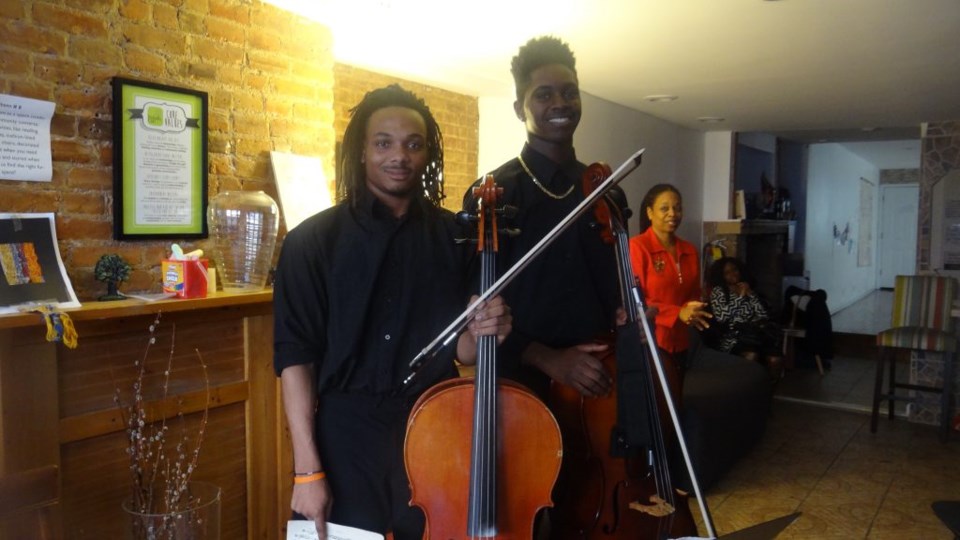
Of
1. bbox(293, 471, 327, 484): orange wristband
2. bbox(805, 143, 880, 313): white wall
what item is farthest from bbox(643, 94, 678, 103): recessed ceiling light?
bbox(805, 143, 880, 313): white wall

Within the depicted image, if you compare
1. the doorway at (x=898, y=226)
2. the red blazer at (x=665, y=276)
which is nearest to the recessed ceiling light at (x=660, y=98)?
the red blazer at (x=665, y=276)

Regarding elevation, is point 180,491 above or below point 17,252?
below

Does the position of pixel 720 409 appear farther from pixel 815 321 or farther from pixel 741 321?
pixel 815 321

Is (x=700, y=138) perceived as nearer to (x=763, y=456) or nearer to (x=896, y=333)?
(x=896, y=333)

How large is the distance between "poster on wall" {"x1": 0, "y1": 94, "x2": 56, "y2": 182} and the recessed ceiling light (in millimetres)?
3587

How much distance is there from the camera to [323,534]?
152 centimetres

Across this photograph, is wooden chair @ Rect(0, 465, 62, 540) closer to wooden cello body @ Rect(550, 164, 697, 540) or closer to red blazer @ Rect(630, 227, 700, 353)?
wooden cello body @ Rect(550, 164, 697, 540)

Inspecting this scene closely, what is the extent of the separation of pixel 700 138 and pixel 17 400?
5.81 m

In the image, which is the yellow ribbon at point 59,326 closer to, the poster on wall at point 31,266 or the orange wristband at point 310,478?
the poster on wall at point 31,266

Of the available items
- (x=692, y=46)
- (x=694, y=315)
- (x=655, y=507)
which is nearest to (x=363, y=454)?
(x=655, y=507)

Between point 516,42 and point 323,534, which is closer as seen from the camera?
point 323,534

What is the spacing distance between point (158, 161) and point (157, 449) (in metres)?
0.91

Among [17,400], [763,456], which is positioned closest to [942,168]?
[763,456]

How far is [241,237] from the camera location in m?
2.58
